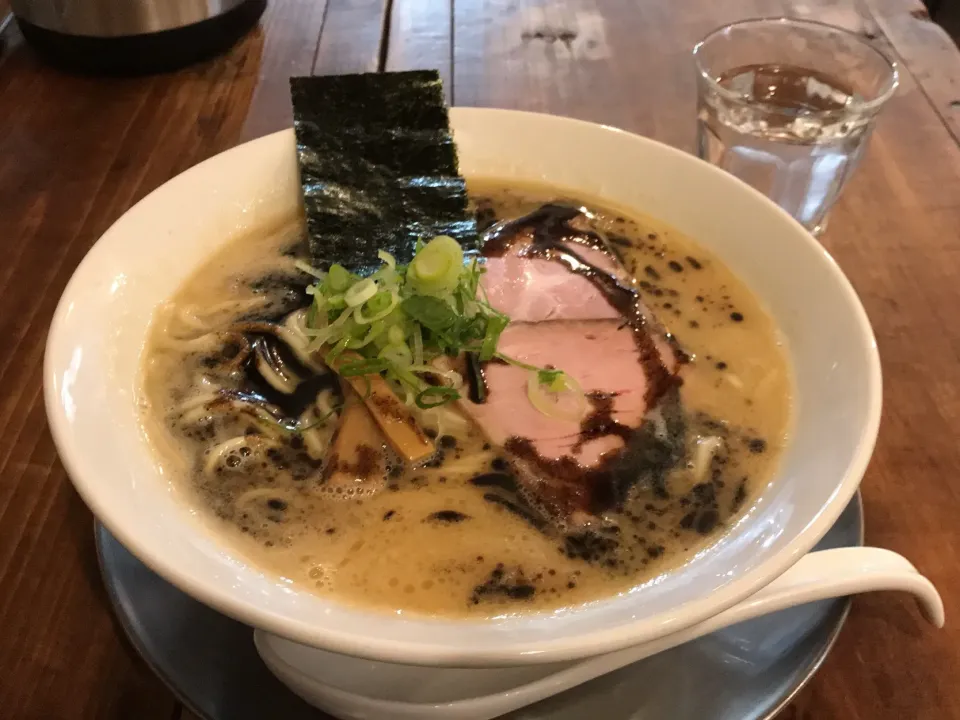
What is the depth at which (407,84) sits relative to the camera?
1539 mm

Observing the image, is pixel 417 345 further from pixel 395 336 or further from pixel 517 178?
pixel 517 178

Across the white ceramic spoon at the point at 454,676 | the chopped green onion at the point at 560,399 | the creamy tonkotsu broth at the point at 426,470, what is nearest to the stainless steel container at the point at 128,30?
the creamy tonkotsu broth at the point at 426,470

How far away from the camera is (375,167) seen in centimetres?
149

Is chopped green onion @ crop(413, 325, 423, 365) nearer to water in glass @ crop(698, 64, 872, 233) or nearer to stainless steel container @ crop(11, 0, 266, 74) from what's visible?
water in glass @ crop(698, 64, 872, 233)

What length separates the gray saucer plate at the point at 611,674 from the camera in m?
0.91

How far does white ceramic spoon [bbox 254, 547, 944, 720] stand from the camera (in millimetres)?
881

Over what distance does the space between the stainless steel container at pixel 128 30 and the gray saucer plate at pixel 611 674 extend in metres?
1.43

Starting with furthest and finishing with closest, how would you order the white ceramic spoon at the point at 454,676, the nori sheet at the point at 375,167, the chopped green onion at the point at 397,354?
the nori sheet at the point at 375,167 → the chopped green onion at the point at 397,354 → the white ceramic spoon at the point at 454,676

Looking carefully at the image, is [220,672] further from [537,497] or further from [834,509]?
[834,509]

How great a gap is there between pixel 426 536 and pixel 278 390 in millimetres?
333

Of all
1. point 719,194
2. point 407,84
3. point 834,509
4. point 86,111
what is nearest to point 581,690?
point 834,509

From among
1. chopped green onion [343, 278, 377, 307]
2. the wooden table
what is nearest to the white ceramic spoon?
the wooden table

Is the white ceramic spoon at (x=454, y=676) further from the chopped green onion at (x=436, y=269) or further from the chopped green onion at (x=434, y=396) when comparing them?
the chopped green onion at (x=436, y=269)

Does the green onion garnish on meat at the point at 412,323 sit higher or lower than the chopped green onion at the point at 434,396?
higher
